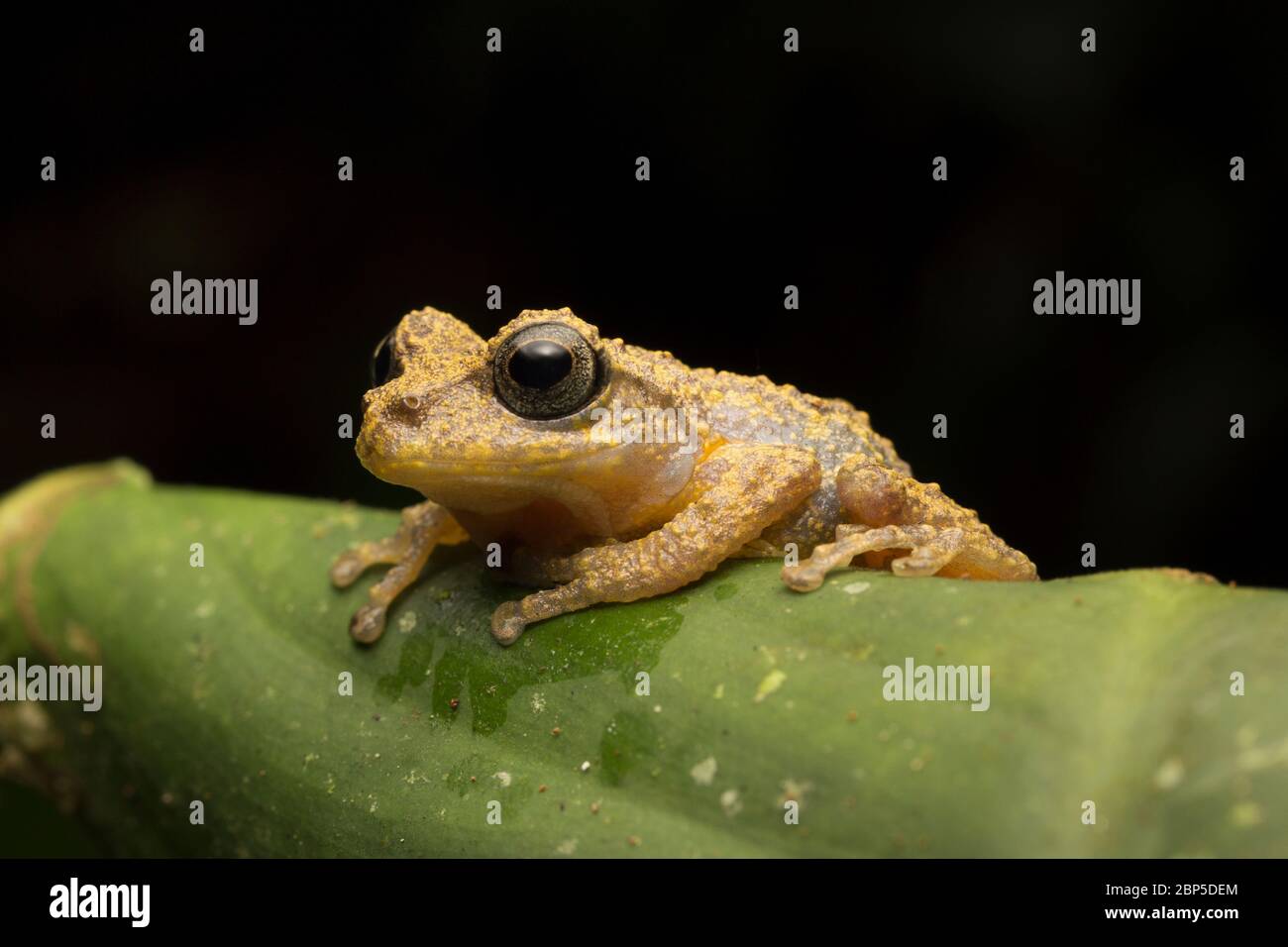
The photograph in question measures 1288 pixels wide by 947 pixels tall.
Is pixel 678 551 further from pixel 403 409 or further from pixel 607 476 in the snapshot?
pixel 403 409

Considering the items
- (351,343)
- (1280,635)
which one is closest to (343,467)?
(351,343)

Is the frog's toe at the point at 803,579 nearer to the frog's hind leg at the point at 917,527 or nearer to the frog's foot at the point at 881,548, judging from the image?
the frog's foot at the point at 881,548

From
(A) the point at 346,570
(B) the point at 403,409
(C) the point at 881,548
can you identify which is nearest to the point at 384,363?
(B) the point at 403,409

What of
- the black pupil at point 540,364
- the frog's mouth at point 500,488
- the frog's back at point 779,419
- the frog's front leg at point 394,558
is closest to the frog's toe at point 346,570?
the frog's front leg at point 394,558

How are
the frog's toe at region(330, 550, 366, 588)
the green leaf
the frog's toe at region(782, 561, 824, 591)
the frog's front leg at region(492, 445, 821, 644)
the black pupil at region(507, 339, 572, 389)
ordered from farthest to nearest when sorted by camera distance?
the frog's toe at region(330, 550, 366, 588) → the black pupil at region(507, 339, 572, 389) → the frog's front leg at region(492, 445, 821, 644) → the frog's toe at region(782, 561, 824, 591) → the green leaf

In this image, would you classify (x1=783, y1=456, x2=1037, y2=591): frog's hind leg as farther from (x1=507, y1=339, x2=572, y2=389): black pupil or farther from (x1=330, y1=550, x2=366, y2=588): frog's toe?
(x1=330, y1=550, x2=366, y2=588): frog's toe

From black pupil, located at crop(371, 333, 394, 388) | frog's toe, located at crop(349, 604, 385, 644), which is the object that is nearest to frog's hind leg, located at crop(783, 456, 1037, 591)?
frog's toe, located at crop(349, 604, 385, 644)
